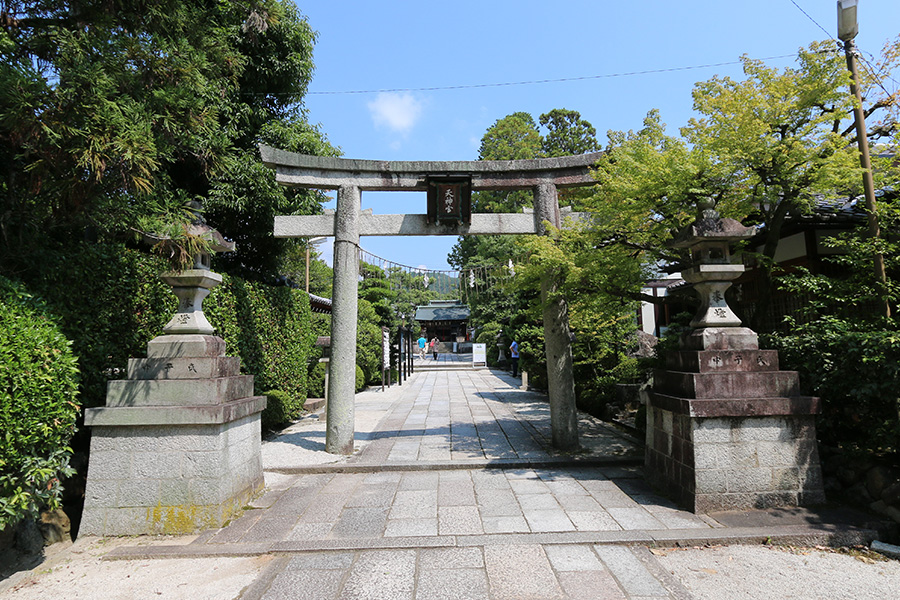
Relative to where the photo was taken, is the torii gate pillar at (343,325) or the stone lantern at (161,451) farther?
the torii gate pillar at (343,325)

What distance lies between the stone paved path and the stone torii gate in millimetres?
762

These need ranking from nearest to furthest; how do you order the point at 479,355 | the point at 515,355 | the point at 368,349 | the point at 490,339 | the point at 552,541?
the point at 552,541, the point at 368,349, the point at 515,355, the point at 479,355, the point at 490,339

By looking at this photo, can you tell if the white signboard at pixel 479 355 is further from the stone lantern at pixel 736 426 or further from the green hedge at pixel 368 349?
the stone lantern at pixel 736 426

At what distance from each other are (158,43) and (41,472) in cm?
396

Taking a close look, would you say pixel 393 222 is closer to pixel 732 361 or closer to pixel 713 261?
pixel 713 261

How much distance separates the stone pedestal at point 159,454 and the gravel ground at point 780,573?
157 inches

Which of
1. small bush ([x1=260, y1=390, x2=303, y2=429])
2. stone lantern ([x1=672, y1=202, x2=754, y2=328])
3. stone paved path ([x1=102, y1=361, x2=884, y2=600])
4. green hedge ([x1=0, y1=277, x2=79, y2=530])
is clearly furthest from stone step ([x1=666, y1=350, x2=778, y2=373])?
small bush ([x1=260, y1=390, x2=303, y2=429])

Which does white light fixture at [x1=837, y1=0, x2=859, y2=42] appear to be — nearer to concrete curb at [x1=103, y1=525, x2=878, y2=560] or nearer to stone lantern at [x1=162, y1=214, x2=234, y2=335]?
concrete curb at [x1=103, y1=525, x2=878, y2=560]

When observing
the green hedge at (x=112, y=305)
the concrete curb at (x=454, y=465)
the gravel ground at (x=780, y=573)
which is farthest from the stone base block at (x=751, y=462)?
the green hedge at (x=112, y=305)

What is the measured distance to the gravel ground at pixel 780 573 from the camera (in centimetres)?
304

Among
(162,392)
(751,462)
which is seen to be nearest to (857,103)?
(751,462)

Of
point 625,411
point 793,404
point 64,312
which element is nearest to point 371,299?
point 625,411

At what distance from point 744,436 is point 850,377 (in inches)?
45.9

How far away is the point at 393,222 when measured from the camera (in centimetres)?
738
